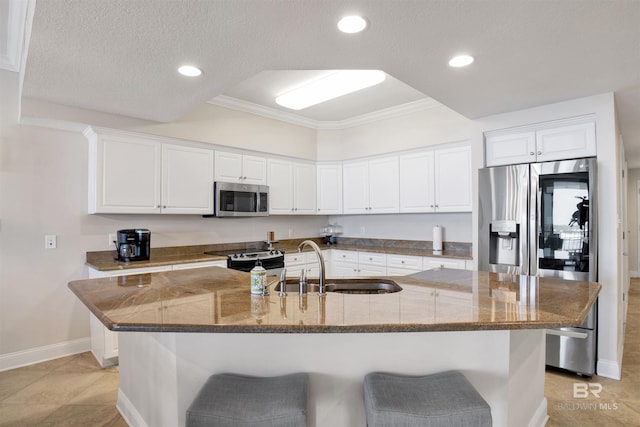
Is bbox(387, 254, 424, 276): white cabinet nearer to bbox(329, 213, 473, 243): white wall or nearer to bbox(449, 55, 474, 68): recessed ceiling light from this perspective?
bbox(329, 213, 473, 243): white wall

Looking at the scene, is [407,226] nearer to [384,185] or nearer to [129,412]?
[384,185]

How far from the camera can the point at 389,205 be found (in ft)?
15.1

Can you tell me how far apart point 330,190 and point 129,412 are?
3.62 metres

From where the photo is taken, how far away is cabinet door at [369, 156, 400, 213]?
4546 millimetres

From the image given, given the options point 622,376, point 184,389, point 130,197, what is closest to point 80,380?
point 130,197

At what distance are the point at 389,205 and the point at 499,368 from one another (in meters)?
3.12

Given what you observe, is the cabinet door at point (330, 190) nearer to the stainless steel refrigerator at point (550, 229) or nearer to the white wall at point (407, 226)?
the white wall at point (407, 226)

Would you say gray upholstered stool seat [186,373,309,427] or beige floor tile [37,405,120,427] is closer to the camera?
gray upholstered stool seat [186,373,309,427]

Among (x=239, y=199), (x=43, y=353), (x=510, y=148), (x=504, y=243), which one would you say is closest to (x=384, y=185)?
(x=510, y=148)

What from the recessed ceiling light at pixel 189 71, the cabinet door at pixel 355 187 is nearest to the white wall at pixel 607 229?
the cabinet door at pixel 355 187

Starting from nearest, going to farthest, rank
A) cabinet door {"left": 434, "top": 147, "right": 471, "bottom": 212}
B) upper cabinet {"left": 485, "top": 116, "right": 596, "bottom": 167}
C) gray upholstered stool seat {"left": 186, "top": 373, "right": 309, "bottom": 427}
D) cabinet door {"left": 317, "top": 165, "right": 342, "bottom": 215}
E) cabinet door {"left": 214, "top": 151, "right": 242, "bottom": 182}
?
1. gray upholstered stool seat {"left": 186, "top": 373, "right": 309, "bottom": 427}
2. upper cabinet {"left": 485, "top": 116, "right": 596, "bottom": 167}
3. cabinet door {"left": 434, "top": 147, "right": 471, "bottom": 212}
4. cabinet door {"left": 214, "top": 151, "right": 242, "bottom": 182}
5. cabinet door {"left": 317, "top": 165, "right": 342, "bottom": 215}

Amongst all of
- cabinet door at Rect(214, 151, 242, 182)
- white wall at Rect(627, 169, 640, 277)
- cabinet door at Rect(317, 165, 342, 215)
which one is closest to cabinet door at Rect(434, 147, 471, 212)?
cabinet door at Rect(317, 165, 342, 215)

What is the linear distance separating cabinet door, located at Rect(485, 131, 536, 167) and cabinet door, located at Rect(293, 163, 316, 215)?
2.43 metres

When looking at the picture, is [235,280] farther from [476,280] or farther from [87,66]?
[87,66]
